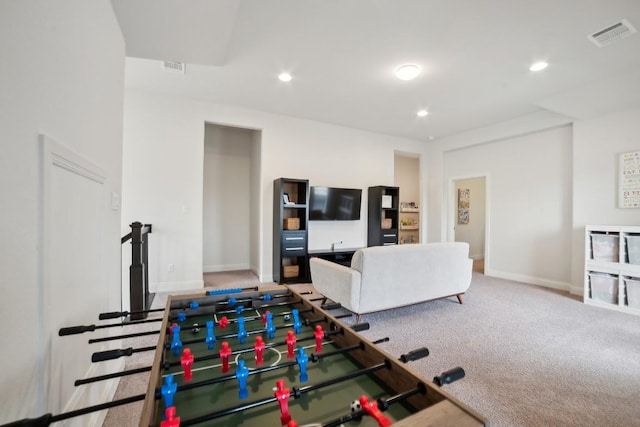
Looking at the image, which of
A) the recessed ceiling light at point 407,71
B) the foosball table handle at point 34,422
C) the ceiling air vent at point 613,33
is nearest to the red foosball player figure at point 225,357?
the foosball table handle at point 34,422

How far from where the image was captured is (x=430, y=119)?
4.80 metres

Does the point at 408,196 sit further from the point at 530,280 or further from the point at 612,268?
the point at 612,268

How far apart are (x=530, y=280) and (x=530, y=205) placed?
4.25ft

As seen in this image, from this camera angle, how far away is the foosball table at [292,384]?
2.03 feet

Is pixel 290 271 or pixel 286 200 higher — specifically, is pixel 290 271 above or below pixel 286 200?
below

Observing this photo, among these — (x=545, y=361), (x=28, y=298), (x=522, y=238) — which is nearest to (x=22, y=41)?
(x=28, y=298)

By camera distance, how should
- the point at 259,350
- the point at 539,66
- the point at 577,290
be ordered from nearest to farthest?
the point at 259,350 → the point at 539,66 → the point at 577,290

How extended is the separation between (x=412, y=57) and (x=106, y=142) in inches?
114

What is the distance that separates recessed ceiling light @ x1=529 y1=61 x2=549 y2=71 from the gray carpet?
2835mm

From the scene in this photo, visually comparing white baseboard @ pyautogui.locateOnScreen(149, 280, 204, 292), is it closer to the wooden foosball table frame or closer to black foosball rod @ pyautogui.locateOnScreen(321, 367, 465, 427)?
the wooden foosball table frame

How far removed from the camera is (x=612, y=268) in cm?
335

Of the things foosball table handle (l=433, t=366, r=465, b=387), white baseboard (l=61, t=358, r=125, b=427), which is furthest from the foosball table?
white baseboard (l=61, t=358, r=125, b=427)

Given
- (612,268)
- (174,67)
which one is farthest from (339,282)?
(612,268)

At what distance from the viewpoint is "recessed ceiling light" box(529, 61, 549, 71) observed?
9.59ft
